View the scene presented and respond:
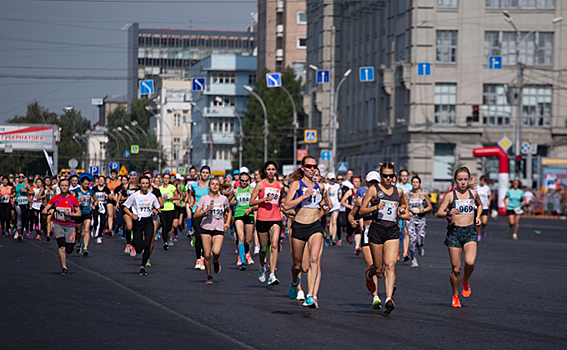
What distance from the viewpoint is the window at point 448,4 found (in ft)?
175

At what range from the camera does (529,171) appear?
50000mm

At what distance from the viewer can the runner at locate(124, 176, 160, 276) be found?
14.4 meters

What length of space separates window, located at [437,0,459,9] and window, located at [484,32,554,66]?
2577mm

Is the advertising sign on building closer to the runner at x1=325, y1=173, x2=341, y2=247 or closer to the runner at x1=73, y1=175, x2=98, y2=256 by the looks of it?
the runner at x1=325, y1=173, x2=341, y2=247

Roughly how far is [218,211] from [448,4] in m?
43.0

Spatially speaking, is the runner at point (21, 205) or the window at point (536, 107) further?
the window at point (536, 107)

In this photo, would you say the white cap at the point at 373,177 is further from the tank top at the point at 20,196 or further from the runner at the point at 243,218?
the tank top at the point at 20,196

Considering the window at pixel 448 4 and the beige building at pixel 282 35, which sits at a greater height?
the beige building at pixel 282 35

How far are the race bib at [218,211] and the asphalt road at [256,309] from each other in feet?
3.23

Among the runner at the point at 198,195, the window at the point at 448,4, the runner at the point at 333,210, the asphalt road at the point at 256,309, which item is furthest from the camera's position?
the window at the point at 448,4

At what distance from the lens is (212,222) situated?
43.4 ft

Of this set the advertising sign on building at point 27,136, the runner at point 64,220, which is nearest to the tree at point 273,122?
the advertising sign on building at point 27,136

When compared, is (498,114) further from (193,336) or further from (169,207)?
(193,336)

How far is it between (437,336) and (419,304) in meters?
2.48
